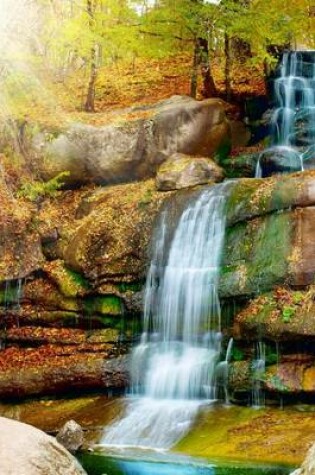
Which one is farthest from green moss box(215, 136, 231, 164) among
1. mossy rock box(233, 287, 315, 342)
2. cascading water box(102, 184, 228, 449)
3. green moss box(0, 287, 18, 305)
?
green moss box(0, 287, 18, 305)

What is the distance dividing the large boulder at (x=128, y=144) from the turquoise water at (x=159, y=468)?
7.96 meters

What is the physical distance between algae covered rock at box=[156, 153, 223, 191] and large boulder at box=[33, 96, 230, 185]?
1.04 metres

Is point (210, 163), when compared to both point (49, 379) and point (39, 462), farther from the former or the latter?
point (39, 462)

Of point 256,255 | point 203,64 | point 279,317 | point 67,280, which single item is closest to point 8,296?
point 67,280

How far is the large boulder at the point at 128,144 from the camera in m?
14.6

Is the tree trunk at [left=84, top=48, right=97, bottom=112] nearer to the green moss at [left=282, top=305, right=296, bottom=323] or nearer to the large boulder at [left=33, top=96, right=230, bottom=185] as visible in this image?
the large boulder at [left=33, top=96, right=230, bottom=185]

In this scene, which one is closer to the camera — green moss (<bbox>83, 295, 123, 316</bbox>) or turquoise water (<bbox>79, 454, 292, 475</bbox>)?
turquoise water (<bbox>79, 454, 292, 475</bbox>)

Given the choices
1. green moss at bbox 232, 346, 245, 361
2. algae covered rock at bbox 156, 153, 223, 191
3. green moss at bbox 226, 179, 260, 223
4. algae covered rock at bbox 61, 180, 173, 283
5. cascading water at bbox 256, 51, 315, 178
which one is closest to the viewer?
green moss at bbox 232, 346, 245, 361

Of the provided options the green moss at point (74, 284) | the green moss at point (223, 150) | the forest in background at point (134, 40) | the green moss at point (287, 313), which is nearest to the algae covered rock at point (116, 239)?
the green moss at point (74, 284)

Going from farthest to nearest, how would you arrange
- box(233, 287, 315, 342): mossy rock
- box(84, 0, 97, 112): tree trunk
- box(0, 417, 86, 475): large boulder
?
box(84, 0, 97, 112): tree trunk → box(233, 287, 315, 342): mossy rock → box(0, 417, 86, 475): large boulder

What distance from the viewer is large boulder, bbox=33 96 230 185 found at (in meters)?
14.6

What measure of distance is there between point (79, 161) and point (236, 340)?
22.5 feet

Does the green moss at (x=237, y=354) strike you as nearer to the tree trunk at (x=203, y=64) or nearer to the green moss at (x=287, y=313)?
the green moss at (x=287, y=313)

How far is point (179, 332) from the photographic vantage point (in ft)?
36.3
